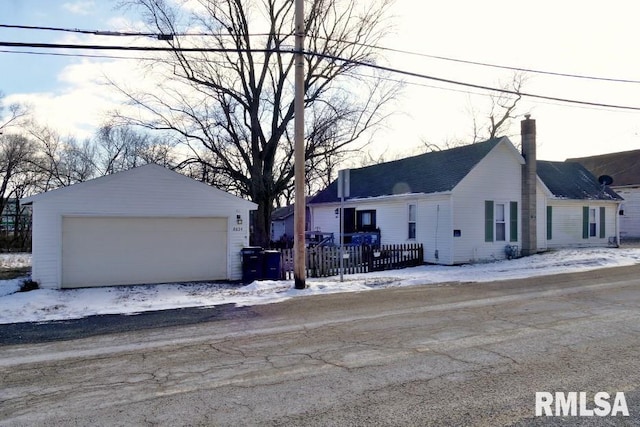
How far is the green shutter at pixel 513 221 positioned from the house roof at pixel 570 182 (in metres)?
3.98

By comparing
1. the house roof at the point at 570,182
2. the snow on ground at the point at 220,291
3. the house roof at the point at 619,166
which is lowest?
the snow on ground at the point at 220,291

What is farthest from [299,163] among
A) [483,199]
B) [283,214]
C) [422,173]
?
[283,214]

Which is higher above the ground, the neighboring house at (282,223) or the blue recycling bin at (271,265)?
the neighboring house at (282,223)

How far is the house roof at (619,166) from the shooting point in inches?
1345

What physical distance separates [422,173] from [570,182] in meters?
9.62

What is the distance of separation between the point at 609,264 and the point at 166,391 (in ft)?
58.2

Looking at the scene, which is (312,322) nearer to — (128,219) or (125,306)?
(125,306)

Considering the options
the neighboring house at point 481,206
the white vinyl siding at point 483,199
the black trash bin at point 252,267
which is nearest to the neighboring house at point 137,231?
the black trash bin at point 252,267

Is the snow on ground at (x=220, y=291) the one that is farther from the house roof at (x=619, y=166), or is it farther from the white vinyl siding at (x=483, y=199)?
the house roof at (x=619, y=166)

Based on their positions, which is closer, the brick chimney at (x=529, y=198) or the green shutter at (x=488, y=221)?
the green shutter at (x=488, y=221)

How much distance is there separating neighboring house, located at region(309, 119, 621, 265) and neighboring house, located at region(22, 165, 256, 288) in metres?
8.15

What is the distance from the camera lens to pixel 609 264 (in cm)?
1727

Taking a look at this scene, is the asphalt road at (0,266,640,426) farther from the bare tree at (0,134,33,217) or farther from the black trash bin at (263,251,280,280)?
the bare tree at (0,134,33,217)

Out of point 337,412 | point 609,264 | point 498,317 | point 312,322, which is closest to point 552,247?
point 609,264
